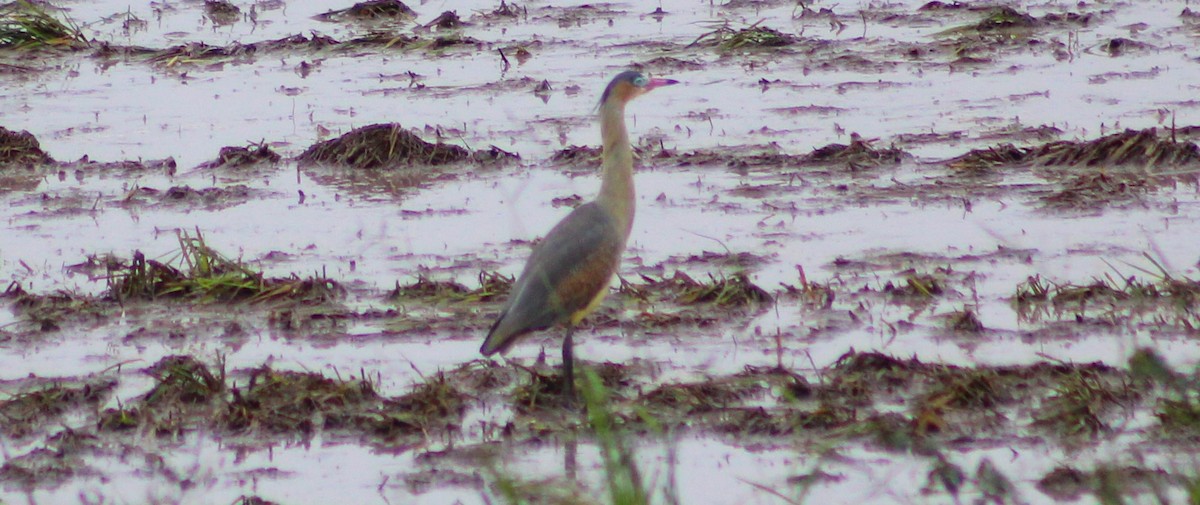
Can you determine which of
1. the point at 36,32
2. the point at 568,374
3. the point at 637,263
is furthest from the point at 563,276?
the point at 36,32

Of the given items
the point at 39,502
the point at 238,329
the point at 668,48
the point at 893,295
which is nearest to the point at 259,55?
the point at 668,48

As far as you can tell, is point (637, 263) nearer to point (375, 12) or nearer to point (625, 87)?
point (625, 87)

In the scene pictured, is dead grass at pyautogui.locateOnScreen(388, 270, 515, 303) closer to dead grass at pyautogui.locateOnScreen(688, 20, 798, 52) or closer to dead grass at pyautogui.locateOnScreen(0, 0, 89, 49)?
dead grass at pyautogui.locateOnScreen(688, 20, 798, 52)

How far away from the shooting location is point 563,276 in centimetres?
708

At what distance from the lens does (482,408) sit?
22.8ft

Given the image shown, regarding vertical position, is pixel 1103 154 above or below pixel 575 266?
below

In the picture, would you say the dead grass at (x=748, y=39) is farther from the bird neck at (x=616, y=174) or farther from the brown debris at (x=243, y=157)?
the bird neck at (x=616, y=174)

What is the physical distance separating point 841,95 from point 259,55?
5.45 metres

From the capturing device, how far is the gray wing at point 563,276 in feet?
22.7

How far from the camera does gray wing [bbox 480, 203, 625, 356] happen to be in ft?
22.7

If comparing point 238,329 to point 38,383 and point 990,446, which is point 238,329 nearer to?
point 38,383

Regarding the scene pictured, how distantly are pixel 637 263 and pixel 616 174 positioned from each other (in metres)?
1.50

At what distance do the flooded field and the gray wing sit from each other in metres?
0.29

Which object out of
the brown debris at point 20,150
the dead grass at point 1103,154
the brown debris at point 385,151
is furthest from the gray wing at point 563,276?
the brown debris at point 20,150
